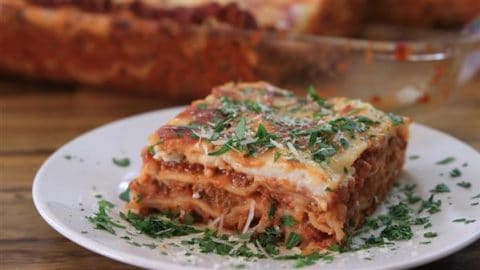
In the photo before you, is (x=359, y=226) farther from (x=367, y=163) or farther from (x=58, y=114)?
(x=58, y=114)

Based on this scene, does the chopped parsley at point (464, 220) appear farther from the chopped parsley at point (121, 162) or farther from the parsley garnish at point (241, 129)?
the chopped parsley at point (121, 162)

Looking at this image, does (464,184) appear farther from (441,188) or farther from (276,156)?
(276,156)

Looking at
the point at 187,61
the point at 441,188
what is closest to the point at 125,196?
the point at 441,188

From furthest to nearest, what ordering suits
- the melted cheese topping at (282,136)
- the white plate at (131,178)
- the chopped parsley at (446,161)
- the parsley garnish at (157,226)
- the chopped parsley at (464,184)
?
1. the chopped parsley at (446,161)
2. the chopped parsley at (464,184)
3. the parsley garnish at (157,226)
4. the melted cheese topping at (282,136)
5. the white plate at (131,178)

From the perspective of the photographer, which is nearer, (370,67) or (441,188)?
(441,188)

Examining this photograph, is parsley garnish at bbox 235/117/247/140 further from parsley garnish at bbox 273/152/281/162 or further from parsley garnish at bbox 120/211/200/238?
parsley garnish at bbox 120/211/200/238

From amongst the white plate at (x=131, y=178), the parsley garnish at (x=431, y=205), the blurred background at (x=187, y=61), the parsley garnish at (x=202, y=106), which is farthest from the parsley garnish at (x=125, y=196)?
the parsley garnish at (x=431, y=205)
